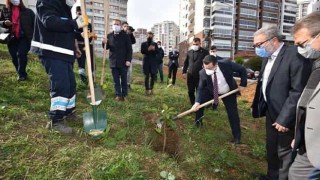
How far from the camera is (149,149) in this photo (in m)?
3.47

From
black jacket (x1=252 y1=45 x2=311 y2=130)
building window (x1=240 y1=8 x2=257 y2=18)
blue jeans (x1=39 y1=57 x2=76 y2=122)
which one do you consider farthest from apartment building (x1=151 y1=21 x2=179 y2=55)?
black jacket (x1=252 y1=45 x2=311 y2=130)

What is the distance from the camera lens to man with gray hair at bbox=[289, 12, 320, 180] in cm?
186

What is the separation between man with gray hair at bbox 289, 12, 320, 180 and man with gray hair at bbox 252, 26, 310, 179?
1.25ft

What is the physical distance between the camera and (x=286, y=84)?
281 centimetres

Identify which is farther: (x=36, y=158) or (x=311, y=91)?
(x=36, y=158)

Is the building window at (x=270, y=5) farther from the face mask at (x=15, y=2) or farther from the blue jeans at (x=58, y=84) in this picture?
the blue jeans at (x=58, y=84)

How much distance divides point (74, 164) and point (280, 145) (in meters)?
2.21

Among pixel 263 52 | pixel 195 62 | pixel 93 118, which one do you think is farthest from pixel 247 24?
pixel 93 118

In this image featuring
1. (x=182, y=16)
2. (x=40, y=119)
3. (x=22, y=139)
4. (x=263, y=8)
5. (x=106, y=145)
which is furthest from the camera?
(x=182, y=16)

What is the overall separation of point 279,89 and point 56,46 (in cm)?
263

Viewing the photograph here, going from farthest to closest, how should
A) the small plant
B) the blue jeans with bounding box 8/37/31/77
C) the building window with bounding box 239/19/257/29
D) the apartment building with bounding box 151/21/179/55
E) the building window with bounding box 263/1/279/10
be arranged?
1. the apartment building with bounding box 151/21/179/55
2. the building window with bounding box 263/1/279/10
3. the building window with bounding box 239/19/257/29
4. the blue jeans with bounding box 8/37/31/77
5. the small plant

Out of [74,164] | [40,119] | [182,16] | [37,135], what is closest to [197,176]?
[74,164]

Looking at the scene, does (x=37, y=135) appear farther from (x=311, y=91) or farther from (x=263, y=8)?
(x=263, y=8)

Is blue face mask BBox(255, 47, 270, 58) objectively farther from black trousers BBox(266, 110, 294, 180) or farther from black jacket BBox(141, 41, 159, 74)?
black jacket BBox(141, 41, 159, 74)
